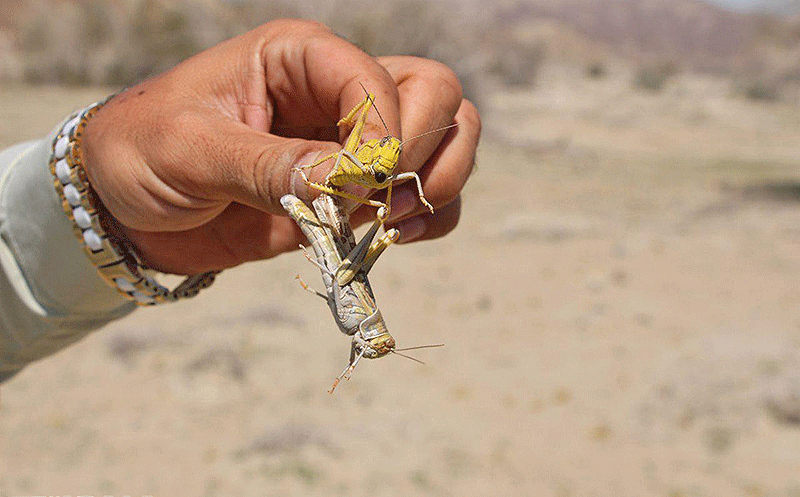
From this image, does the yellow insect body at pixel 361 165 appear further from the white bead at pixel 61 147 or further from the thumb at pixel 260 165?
the white bead at pixel 61 147

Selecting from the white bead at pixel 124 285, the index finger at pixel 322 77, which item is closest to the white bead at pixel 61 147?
the white bead at pixel 124 285

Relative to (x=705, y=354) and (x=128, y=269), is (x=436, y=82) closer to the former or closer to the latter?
(x=128, y=269)

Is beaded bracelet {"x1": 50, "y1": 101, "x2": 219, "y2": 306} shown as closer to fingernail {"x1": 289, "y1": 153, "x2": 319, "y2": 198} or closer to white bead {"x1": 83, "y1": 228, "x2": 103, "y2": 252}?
white bead {"x1": 83, "y1": 228, "x2": 103, "y2": 252}

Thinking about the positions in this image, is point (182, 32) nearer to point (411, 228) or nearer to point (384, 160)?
point (411, 228)

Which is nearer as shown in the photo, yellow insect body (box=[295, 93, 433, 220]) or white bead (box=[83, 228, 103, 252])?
yellow insect body (box=[295, 93, 433, 220])

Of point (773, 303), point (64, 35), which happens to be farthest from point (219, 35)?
point (773, 303)

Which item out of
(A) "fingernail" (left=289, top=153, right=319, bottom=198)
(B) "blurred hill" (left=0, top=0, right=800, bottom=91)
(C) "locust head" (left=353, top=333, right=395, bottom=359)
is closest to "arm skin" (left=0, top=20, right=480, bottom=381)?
(A) "fingernail" (left=289, top=153, right=319, bottom=198)

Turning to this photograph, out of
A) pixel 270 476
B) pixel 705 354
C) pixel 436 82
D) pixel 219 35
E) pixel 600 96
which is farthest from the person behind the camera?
pixel 600 96
